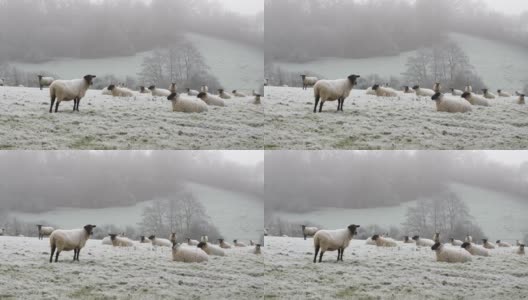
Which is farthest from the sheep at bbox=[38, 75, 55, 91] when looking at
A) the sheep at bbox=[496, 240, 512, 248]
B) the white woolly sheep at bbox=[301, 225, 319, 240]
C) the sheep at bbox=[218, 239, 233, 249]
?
the sheep at bbox=[496, 240, 512, 248]

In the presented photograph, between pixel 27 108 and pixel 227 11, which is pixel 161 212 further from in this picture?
pixel 227 11

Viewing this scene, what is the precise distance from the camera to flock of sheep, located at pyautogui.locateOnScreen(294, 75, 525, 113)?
1121 cm

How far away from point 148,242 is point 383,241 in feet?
16.5

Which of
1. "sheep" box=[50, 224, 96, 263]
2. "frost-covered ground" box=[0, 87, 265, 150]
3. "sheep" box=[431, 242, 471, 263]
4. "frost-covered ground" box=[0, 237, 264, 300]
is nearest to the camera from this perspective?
"frost-covered ground" box=[0, 237, 264, 300]

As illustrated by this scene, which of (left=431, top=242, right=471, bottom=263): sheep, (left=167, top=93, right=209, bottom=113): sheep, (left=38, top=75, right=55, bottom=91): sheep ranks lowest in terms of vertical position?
(left=431, top=242, right=471, bottom=263): sheep

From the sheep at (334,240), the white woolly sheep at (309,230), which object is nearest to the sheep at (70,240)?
the white woolly sheep at (309,230)

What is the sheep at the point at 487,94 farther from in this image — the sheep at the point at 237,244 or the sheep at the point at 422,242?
the sheep at the point at 237,244

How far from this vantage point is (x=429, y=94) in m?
11.6

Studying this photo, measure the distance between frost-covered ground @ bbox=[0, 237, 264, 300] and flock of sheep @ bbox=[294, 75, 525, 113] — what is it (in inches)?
154

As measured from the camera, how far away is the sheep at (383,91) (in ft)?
37.9

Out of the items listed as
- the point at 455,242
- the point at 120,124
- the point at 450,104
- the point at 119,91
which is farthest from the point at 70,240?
the point at 450,104

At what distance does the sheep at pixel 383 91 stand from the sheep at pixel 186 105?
3.83 metres

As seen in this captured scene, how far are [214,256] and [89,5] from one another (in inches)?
243

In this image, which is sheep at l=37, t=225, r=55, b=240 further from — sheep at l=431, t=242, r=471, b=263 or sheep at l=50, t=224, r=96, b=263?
sheep at l=431, t=242, r=471, b=263
